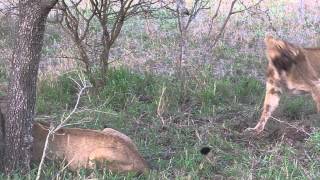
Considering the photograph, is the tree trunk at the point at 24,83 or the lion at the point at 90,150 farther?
the lion at the point at 90,150

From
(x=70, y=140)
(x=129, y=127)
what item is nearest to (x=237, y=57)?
(x=129, y=127)

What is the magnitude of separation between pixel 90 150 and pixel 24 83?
861 mm

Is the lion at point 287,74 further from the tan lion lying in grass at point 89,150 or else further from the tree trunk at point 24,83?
the tree trunk at point 24,83

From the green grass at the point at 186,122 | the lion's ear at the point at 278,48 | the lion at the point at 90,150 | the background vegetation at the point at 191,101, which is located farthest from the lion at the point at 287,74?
the lion at the point at 90,150

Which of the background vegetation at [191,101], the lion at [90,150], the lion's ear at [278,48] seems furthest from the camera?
the lion's ear at [278,48]

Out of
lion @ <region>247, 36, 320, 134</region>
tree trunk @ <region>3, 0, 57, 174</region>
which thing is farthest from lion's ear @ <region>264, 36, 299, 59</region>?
tree trunk @ <region>3, 0, 57, 174</region>

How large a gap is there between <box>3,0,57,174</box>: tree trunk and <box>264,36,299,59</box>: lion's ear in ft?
8.78

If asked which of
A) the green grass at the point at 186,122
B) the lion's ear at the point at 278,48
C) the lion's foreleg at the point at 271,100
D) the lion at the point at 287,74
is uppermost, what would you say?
the lion's ear at the point at 278,48

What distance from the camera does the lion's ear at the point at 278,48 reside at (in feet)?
21.8

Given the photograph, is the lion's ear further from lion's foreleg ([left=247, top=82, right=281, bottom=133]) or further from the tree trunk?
the tree trunk

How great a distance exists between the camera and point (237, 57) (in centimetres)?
1023

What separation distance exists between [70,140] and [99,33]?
5.27m

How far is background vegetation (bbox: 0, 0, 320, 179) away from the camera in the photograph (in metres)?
5.66

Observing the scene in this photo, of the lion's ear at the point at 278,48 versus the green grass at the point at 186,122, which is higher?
the lion's ear at the point at 278,48
